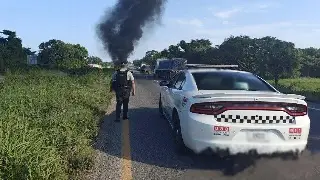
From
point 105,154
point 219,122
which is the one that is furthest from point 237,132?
point 105,154

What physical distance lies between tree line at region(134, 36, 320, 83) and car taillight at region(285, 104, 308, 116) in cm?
3336

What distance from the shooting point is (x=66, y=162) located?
5086mm

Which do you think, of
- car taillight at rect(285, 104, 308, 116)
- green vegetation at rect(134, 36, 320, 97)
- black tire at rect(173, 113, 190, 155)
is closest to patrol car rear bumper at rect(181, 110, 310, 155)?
car taillight at rect(285, 104, 308, 116)

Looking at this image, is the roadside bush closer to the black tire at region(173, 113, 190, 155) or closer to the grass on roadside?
the black tire at region(173, 113, 190, 155)

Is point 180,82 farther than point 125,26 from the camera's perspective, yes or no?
No

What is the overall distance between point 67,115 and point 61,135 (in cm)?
161

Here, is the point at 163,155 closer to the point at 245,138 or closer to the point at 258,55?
the point at 245,138

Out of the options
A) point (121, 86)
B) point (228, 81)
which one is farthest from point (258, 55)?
point (228, 81)

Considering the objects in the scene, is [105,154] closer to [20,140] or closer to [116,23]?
[20,140]

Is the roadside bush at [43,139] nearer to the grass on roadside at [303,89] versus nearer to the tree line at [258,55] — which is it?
the grass on roadside at [303,89]

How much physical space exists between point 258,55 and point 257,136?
4581cm

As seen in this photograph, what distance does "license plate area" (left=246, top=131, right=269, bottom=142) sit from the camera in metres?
5.65

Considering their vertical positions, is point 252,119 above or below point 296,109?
below

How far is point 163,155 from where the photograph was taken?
6531mm
